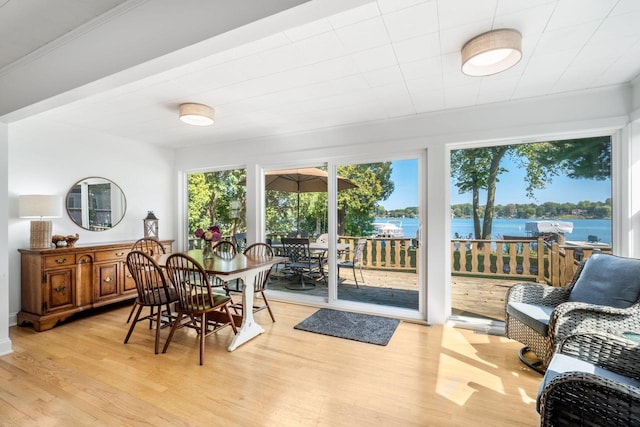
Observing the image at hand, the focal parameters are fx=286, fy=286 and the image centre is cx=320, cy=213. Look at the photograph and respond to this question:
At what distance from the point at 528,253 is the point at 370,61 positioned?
2.72 metres

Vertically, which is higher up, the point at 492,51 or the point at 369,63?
the point at 369,63

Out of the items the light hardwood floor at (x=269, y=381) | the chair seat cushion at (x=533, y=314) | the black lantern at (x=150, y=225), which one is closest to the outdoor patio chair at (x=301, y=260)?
the light hardwood floor at (x=269, y=381)

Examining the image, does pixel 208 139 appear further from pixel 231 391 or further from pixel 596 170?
pixel 596 170

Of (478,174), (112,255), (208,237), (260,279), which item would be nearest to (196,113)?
(208,237)

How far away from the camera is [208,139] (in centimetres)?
454

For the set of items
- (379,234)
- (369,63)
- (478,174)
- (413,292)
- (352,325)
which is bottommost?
(352,325)

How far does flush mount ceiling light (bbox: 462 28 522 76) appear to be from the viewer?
6.01ft

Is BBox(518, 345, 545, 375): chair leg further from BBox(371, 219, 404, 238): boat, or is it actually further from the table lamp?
the table lamp

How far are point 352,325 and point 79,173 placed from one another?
4152 mm

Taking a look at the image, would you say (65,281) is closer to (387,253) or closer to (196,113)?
(196,113)

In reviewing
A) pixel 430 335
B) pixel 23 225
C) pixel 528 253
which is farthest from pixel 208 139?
pixel 528 253

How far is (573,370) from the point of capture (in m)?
1.47

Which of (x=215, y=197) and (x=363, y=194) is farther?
(x=215, y=197)

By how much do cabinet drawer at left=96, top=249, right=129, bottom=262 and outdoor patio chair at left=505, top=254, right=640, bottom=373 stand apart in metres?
4.59
